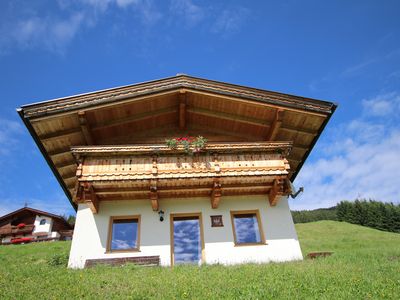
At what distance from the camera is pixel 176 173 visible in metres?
11.6

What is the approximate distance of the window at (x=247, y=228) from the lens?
12406 mm

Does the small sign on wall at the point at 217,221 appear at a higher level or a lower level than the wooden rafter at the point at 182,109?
lower

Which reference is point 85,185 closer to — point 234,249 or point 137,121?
point 137,121

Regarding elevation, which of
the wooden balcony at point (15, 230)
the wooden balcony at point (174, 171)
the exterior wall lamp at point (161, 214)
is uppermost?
the wooden balcony at point (15, 230)

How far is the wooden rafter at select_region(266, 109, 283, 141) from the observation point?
13.1 metres

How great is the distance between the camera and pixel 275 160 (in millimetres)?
12398

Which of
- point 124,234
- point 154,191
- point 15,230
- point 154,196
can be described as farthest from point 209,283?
point 15,230

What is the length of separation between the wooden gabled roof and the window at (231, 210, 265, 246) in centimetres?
349

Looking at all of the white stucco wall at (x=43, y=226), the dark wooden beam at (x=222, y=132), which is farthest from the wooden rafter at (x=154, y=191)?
the white stucco wall at (x=43, y=226)

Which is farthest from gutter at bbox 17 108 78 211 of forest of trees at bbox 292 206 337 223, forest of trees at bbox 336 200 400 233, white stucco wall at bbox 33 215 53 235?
forest of trees at bbox 336 200 400 233

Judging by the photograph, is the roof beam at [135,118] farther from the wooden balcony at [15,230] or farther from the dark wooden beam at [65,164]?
the wooden balcony at [15,230]

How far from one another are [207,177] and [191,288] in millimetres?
4925

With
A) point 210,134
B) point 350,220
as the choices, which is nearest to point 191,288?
point 210,134

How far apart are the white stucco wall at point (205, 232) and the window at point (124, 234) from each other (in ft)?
0.71
